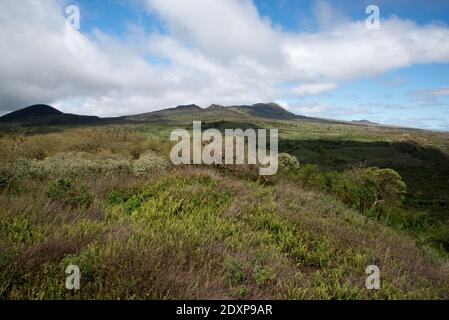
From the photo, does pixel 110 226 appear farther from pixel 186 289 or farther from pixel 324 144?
pixel 324 144

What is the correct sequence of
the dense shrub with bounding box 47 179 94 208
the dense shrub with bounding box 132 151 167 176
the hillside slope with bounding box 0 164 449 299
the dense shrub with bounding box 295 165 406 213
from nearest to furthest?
the hillside slope with bounding box 0 164 449 299, the dense shrub with bounding box 47 179 94 208, the dense shrub with bounding box 132 151 167 176, the dense shrub with bounding box 295 165 406 213

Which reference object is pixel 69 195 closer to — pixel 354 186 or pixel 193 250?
pixel 193 250

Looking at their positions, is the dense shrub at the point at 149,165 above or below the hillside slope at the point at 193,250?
above

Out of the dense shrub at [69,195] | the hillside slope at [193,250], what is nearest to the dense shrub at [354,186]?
the hillside slope at [193,250]

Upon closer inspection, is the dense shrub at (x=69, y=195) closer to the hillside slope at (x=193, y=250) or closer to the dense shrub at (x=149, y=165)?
the hillside slope at (x=193, y=250)

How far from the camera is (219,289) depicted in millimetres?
4562

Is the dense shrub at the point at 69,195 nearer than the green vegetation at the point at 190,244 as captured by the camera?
No

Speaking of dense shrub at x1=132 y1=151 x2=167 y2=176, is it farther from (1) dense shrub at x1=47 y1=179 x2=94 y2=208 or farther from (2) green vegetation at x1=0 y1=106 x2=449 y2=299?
(1) dense shrub at x1=47 y1=179 x2=94 y2=208

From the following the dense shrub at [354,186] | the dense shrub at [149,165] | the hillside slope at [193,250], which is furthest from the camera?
the dense shrub at [354,186]

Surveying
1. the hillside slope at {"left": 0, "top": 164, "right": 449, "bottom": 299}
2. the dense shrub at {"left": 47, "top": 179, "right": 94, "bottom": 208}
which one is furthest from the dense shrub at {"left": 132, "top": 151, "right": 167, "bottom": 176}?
the dense shrub at {"left": 47, "top": 179, "right": 94, "bottom": 208}

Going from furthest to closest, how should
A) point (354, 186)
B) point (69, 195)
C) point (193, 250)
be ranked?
point (354, 186)
point (69, 195)
point (193, 250)

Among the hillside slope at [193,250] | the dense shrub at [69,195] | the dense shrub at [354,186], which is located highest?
the dense shrub at [69,195]

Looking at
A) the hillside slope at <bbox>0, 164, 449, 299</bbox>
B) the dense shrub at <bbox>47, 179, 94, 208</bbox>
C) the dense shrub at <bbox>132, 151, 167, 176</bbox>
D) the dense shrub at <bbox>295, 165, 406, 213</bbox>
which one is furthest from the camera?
the dense shrub at <bbox>295, 165, 406, 213</bbox>

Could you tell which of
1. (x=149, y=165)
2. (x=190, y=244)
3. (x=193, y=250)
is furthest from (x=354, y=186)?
(x=193, y=250)
